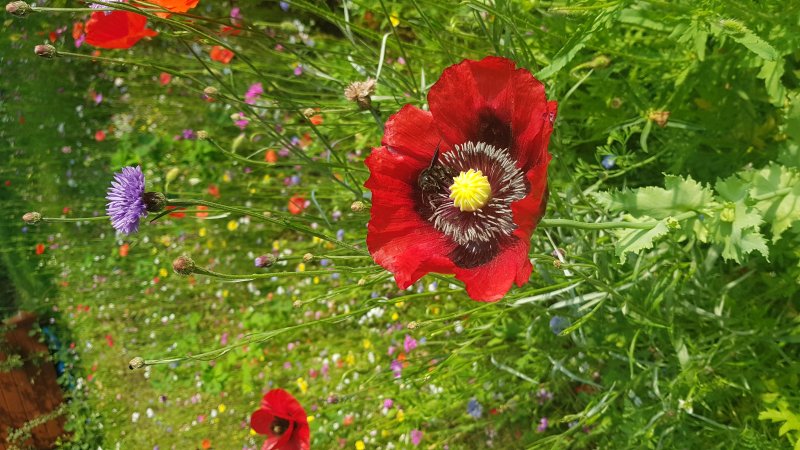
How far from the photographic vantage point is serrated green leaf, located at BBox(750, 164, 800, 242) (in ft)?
4.26

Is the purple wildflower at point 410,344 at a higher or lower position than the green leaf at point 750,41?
lower

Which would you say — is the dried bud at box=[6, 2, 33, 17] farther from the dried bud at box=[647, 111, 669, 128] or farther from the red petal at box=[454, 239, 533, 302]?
the dried bud at box=[647, 111, 669, 128]

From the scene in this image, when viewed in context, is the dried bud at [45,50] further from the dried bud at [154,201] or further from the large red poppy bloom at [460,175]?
the large red poppy bloom at [460,175]

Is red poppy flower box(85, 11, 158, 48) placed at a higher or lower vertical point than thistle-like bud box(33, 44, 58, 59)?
lower

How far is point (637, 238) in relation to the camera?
44.8 inches

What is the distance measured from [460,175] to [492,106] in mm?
132

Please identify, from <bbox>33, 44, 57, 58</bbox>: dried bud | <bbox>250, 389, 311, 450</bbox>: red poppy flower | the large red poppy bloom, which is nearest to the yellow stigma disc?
the large red poppy bloom

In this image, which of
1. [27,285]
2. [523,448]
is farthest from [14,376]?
[523,448]

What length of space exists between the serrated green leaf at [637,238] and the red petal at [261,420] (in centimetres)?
136

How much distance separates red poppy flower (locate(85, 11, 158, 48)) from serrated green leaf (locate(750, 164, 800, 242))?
4.63 feet

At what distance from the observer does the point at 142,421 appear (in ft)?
13.0

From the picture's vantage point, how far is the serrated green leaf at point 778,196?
1.30m

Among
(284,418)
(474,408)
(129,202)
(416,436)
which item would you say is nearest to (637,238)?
(129,202)

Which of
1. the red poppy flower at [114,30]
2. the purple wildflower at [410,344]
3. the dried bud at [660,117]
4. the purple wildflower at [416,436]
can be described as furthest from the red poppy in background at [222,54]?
the dried bud at [660,117]
